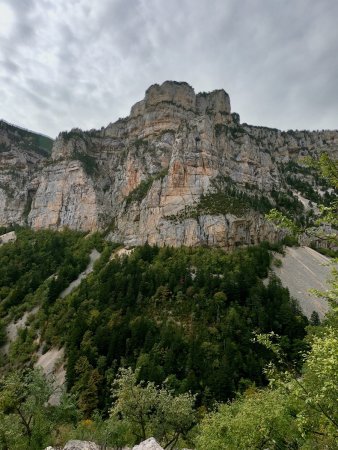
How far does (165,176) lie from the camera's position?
11181cm

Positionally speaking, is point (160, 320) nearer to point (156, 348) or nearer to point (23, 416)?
point (156, 348)

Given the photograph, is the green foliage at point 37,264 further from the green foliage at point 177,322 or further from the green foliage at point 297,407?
the green foliage at point 297,407

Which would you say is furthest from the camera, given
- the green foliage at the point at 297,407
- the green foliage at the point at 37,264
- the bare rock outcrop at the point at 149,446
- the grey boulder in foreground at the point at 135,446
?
the green foliage at the point at 37,264

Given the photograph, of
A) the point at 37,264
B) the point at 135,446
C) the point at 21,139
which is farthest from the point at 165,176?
the point at 21,139

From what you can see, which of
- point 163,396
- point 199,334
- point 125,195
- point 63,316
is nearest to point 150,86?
point 125,195

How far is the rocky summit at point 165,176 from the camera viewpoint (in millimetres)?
98438

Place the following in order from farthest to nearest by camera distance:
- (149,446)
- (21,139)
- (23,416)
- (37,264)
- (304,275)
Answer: (21,139) < (37,264) < (304,275) < (23,416) < (149,446)

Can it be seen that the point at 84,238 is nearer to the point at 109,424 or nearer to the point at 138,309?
the point at 138,309

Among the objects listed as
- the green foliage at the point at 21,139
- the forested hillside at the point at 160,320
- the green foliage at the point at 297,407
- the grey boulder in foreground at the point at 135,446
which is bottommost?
the forested hillside at the point at 160,320

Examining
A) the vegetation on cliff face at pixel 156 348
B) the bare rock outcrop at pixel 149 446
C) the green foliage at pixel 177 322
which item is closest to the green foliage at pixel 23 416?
the vegetation on cliff face at pixel 156 348

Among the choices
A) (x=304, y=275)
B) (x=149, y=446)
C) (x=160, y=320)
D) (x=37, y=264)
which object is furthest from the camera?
(x=37, y=264)

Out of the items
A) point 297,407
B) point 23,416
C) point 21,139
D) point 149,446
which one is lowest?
point 23,416

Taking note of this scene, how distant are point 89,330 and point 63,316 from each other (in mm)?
10998

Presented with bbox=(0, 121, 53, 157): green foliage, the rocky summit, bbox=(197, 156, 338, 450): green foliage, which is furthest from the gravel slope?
bbox=(0, 121, 53, 157): green foliage
